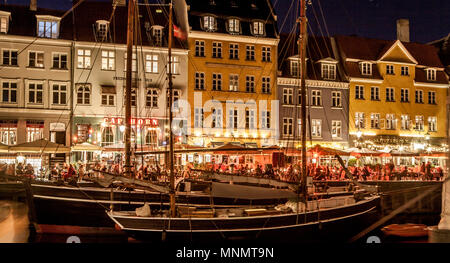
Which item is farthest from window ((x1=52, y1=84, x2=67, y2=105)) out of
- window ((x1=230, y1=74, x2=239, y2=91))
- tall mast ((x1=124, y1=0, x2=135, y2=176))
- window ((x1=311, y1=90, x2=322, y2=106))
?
window ((x1=311, y1=90, x2=322, y2=106))

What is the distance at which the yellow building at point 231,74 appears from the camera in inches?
1465

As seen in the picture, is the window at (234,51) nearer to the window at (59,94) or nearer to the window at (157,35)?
the window at (157,35)

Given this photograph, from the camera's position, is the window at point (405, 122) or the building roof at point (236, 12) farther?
the window at point (405, 122)

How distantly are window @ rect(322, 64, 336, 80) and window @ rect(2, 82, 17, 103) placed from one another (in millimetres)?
26474

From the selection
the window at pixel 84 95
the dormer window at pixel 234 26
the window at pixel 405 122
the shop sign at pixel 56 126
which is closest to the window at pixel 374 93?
the window at pixel 405 122

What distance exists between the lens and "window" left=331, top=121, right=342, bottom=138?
41.2 meters

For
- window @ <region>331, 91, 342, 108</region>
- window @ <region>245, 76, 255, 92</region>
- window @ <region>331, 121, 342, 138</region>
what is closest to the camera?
window @ <region>245, 76, 255, 92</region>

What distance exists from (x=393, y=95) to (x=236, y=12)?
688 inches

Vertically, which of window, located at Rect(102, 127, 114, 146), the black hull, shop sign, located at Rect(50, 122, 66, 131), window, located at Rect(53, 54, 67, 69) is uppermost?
window, located at Rect(53, 54, 67, 69)

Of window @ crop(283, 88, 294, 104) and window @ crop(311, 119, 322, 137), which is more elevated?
window @ crop(283, 88, 294, 104)

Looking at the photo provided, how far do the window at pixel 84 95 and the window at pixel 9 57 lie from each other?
17.1ft

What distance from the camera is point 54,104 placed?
3447 cm

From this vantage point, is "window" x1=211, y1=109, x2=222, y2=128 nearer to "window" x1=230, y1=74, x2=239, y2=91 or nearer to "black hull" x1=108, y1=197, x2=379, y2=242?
"window" x1=230, y1=74, x2=239, y2=91
